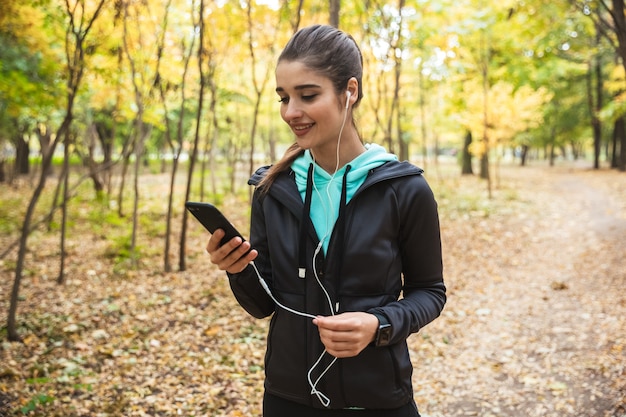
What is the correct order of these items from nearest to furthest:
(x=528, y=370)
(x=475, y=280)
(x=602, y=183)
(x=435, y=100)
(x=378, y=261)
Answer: (x=378, y=261), (x=528, y=370), (x=475, y=280), (x=602, y=183), (x=435, y=100)

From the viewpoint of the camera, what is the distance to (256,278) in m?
1.58

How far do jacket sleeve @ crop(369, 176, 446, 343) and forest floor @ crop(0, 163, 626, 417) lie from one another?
317 cm

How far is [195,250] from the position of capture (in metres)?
10.4

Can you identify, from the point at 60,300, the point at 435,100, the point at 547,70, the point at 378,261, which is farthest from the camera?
the point at 435,100

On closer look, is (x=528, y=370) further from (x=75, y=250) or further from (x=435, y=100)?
(x=435, y=100)

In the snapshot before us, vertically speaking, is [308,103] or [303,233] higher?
[308,103]

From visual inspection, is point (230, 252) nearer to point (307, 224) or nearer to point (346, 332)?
point (307, 224)

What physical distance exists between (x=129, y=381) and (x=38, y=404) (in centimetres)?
87

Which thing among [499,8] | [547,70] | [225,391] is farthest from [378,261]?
[547,70]

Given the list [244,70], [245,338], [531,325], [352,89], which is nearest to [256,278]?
[352,89]

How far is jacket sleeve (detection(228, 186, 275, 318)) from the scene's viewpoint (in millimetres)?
1564

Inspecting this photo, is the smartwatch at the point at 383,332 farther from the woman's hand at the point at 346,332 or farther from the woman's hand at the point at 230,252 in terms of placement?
the woman's hand at the point at 230,252

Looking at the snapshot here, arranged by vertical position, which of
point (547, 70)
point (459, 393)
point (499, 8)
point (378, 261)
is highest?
point (499, 8)

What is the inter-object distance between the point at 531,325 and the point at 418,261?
559cm
